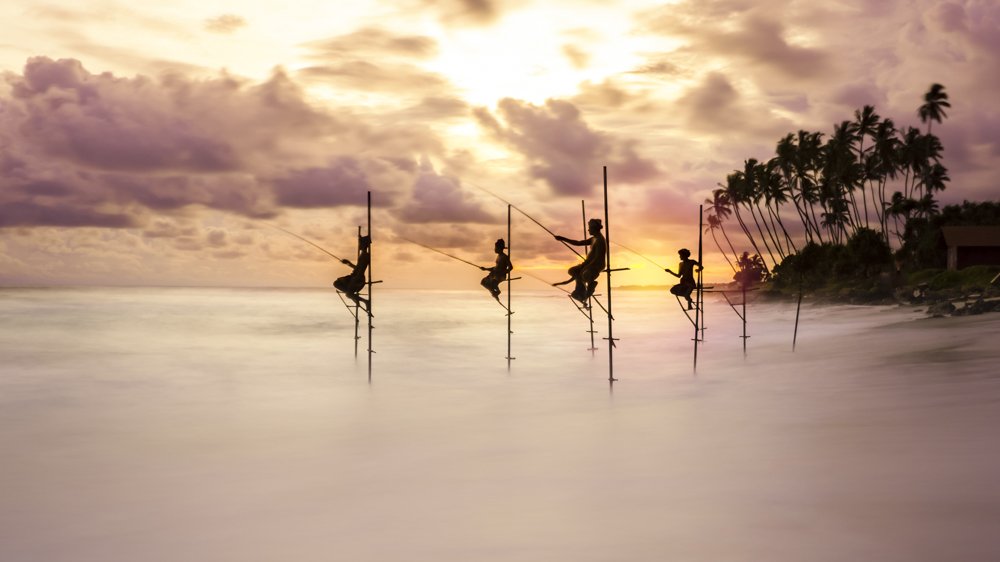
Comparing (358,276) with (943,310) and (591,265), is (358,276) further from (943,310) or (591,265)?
(943,310)

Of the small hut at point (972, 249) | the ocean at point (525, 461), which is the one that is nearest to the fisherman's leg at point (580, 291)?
the ocean at point (525, 461)

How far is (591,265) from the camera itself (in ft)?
67.9

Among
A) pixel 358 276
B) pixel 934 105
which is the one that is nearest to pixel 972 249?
pixel 934 105

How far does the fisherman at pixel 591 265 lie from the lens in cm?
2052

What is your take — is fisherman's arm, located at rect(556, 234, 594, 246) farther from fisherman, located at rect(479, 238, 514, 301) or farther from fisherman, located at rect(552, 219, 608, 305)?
fisherman, located at rect(479, 238, 514, 301)

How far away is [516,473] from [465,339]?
121ft

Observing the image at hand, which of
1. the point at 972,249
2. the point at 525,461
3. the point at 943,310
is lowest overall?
the point at 525,461

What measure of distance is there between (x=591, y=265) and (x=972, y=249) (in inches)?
2632

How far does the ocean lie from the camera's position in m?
9.05

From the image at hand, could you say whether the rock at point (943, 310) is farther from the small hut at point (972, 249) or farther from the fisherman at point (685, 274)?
the small hut at point (972, 249)

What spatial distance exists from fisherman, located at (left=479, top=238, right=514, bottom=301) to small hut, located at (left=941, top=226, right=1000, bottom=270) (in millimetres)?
63725

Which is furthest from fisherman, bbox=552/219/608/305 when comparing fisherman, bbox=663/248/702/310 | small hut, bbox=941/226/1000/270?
small hut, bbox=941/226/1000/270

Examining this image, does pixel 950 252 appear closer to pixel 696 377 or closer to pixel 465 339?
pixel 465 339

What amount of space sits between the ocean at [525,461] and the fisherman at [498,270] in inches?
126
